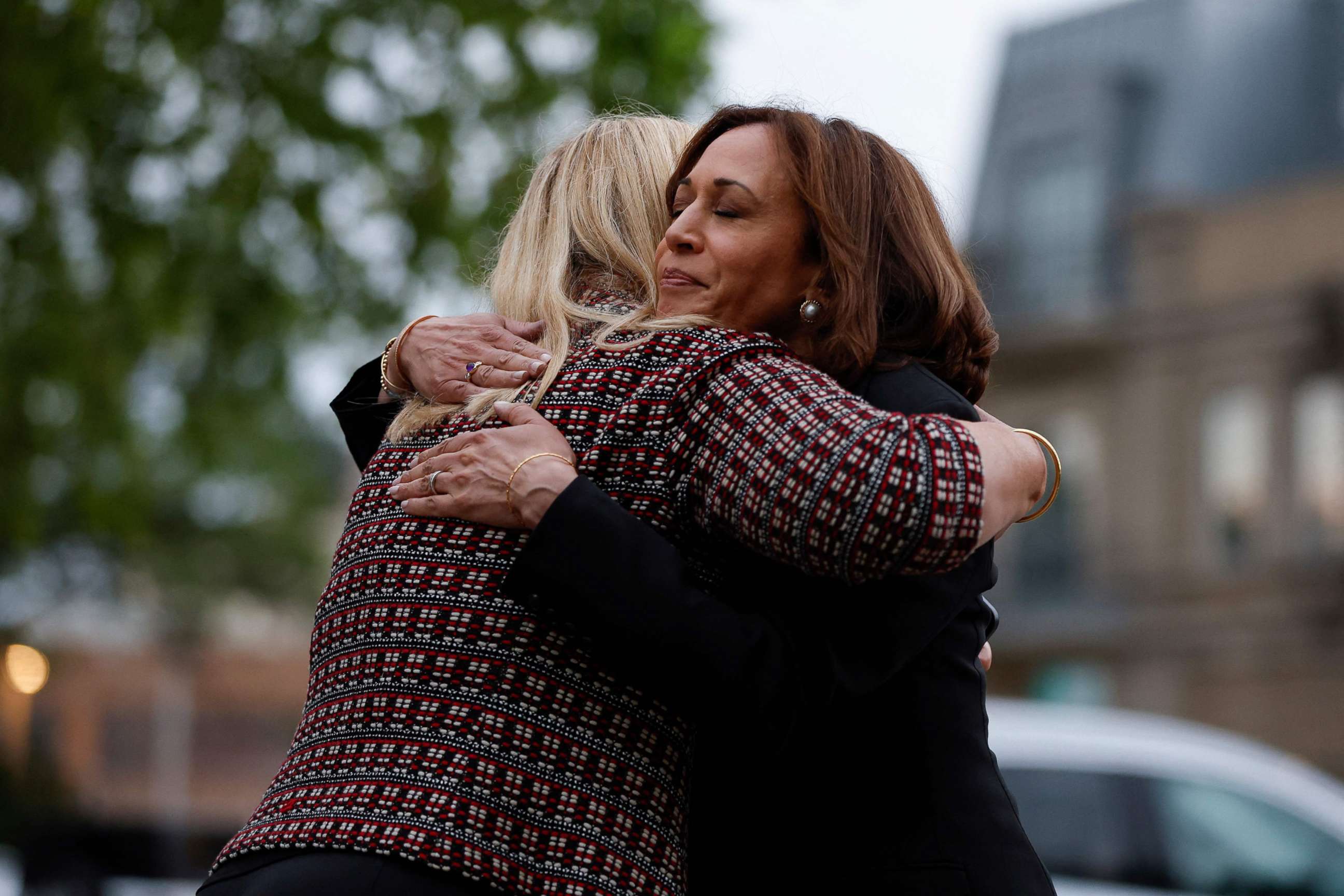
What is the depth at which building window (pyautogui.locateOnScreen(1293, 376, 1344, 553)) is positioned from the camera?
2017 cm

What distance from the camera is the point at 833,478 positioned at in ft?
6.22

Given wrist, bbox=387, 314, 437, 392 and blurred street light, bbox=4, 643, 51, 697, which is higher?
wrist, bbox=387, 314, 437, 392

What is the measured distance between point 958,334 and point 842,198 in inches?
10.1

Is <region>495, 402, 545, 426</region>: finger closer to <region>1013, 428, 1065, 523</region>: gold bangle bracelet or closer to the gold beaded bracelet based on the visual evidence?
the gold beaded bracelet

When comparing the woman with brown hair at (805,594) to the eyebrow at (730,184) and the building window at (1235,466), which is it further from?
the building window at (1235,466)

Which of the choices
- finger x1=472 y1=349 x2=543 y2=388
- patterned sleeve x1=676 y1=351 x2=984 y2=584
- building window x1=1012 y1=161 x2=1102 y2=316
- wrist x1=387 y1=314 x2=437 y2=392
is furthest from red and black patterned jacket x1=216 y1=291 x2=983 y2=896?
building window x1=1012 y1=161 x2=1102 y2=316

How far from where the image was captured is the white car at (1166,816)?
21.0 ft

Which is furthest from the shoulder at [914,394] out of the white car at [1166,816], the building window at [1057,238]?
the building window at [1057,238]

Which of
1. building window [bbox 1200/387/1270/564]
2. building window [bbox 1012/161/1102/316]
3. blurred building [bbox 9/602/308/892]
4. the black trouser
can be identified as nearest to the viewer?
the black trouser

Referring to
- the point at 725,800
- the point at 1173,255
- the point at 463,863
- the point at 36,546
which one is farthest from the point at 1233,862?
the point at 1173,255

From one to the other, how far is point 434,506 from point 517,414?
0.56 ft

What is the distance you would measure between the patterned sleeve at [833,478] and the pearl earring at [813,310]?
0.92ft

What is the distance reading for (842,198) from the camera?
90.8 inches

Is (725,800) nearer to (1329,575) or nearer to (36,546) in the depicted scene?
(36,546)
